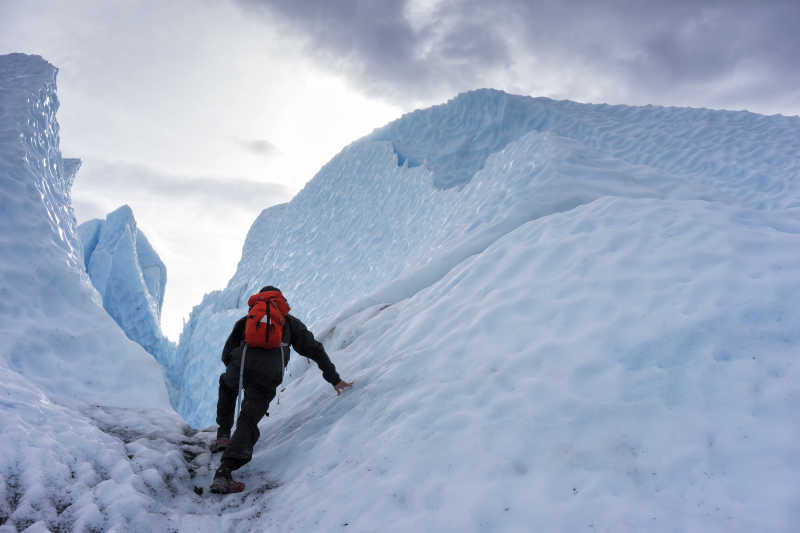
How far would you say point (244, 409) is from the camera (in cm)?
Answer: 272

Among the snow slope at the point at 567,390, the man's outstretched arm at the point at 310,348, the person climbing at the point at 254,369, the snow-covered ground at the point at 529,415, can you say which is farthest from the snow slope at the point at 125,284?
the man's outstretched arm at the point at 310,348

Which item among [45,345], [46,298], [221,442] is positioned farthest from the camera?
[46,298]

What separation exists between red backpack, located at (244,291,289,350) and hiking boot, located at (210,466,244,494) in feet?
2.39

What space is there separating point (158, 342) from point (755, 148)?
61.6 feet

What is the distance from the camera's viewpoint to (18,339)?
12.3 feet

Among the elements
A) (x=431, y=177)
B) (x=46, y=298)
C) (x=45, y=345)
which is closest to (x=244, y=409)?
(x=45, y=345)

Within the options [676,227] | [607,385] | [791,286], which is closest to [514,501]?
[607,385]

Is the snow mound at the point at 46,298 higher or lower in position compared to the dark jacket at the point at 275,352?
higher

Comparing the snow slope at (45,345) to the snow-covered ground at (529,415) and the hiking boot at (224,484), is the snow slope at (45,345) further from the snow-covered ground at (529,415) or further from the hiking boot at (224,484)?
the hiking boot at (224,484)

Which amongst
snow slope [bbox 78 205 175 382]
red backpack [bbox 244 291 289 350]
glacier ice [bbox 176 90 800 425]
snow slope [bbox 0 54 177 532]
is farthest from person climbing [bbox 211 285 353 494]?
snow slope [bbox 78 205 175 382]

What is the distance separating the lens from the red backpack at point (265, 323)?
9.30ft

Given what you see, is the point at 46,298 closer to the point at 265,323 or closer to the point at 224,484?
the point at 265,323

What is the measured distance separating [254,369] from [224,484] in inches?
25.2

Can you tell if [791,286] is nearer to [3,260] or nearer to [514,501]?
[514,501]
